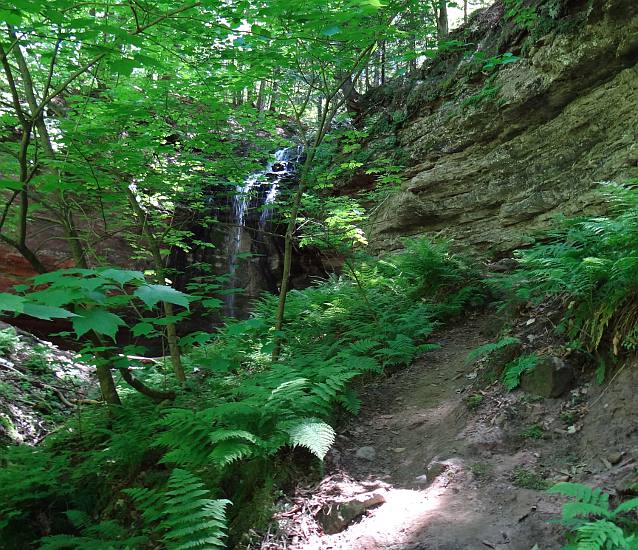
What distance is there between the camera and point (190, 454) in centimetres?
318

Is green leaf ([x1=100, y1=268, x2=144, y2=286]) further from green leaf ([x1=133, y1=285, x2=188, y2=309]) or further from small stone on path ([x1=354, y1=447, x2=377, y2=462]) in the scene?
small stone on path ([x1=354, y1=447, x2=377, y2=462])

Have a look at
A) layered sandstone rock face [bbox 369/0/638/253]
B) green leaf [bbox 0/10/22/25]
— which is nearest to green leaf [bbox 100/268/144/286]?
green leaf [bbox 0/10/22/25]

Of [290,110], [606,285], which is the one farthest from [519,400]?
[290,110]

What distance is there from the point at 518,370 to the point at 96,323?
138 inches

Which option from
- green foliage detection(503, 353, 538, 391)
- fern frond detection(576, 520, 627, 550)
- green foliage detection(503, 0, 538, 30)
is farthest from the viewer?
green foliage detection(503, 0, 538, 30)

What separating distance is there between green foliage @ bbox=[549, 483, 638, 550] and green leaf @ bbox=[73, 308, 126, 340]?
2048 mm

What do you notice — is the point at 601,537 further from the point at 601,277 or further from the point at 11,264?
the point at 11,264

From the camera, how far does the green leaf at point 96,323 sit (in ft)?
4.18

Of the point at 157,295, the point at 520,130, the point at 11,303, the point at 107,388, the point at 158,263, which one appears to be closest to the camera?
the point at 11,303

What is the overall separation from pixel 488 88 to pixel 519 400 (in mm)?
7229

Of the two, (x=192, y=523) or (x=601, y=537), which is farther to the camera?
(x=192, y=523)

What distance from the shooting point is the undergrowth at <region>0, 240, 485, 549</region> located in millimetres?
3004

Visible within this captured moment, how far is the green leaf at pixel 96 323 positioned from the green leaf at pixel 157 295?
11cm

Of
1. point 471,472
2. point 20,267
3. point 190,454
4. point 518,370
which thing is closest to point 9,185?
point 190,454
